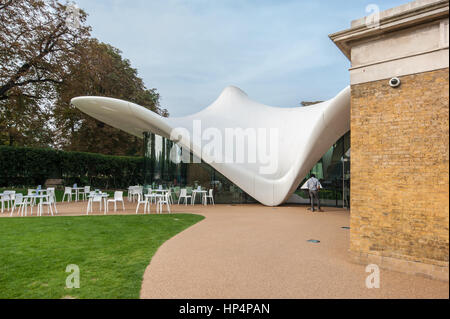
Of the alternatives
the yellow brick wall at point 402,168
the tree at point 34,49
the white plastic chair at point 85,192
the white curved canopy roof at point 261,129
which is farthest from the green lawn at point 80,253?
the tree at point 34,49

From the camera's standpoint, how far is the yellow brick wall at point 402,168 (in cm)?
379

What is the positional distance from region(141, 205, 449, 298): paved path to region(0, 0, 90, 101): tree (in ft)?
45.6

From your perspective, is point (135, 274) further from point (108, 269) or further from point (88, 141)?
point (88, 141)

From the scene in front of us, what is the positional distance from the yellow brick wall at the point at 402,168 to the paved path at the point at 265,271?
477 mm

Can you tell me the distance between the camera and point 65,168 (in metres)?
17.5

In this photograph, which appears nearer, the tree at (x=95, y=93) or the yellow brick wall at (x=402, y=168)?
the yellow brick wall at (x=402, y=168)

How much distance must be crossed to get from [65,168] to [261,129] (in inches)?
470

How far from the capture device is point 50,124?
23.3 m

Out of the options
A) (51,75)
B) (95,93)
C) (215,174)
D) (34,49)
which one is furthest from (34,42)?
(215,174)

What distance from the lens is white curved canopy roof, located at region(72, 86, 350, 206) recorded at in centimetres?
1104

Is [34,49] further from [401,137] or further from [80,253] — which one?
[401,137]

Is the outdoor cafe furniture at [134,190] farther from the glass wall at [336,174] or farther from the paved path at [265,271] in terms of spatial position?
the glass wall at [336,174]

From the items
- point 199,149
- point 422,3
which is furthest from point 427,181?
point 199,149
